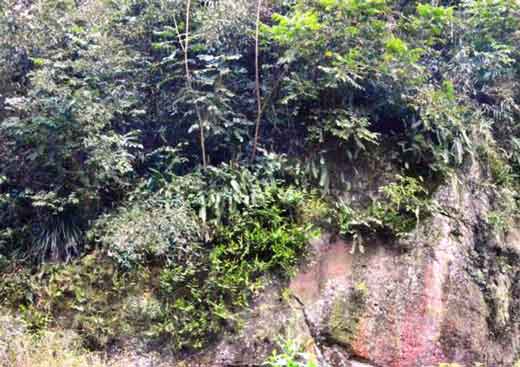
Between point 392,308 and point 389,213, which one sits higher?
point 389,213

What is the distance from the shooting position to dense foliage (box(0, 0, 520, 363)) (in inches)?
186

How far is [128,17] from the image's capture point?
5.97m

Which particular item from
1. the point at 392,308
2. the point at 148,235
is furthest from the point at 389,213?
the point at 148,235

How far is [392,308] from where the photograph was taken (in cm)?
487

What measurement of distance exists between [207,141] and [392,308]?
286 centimetres

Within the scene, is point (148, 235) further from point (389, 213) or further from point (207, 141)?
point (389, 213)

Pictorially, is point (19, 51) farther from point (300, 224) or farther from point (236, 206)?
point (300, 224)

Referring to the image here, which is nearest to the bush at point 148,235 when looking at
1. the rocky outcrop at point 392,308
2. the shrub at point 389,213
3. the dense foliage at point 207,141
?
the dense foliage at point 207,141

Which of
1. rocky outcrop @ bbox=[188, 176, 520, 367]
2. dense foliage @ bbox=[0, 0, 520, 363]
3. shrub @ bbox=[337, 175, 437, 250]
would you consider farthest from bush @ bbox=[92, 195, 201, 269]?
shrub @ bbox=[337, 175, 437, 250]

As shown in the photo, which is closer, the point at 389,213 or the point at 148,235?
the point at 148,235

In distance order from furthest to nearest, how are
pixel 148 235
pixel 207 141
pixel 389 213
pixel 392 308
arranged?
pixel 207 141 < pixel 389 213 < pixel 392 308 < pixel 148 235

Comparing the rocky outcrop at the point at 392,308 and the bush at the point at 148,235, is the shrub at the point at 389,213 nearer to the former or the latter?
the rocky outcrop at the point at 392,308

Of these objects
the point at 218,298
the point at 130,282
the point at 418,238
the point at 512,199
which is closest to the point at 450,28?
the point at 512,199

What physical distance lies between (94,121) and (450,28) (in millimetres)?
4821
